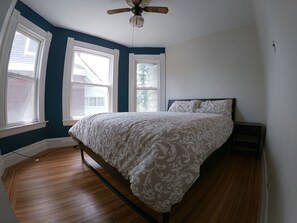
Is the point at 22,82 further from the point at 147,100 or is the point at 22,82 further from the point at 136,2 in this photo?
the point at 147,100

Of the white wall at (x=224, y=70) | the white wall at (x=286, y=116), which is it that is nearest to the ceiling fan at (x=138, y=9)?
the white wall at (x=286, y=116)

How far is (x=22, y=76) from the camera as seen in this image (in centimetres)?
238

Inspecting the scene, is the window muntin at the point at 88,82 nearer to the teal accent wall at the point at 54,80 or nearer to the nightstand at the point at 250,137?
the teal accent wall at the point at 54,80

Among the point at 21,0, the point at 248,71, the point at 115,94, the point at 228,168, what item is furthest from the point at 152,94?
the point at 21,0

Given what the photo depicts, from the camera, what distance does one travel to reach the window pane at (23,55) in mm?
2244

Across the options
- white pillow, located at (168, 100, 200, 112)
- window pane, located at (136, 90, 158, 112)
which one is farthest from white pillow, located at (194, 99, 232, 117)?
window pane, located at (136, 90, 158, 112)

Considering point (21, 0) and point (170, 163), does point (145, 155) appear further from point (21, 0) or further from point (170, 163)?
point (21, 0)

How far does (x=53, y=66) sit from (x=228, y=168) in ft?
12.1

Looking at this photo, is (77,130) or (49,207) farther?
(77,130)

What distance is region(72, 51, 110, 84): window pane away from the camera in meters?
3.27

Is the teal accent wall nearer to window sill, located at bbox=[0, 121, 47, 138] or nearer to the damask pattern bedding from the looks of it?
window sill, located at bbox=[0, 121, 47, 138]

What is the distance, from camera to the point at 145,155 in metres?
0.99

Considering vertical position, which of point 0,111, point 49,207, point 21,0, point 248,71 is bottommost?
point 49,207

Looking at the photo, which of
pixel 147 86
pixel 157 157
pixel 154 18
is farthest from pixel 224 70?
pixel 157 157
